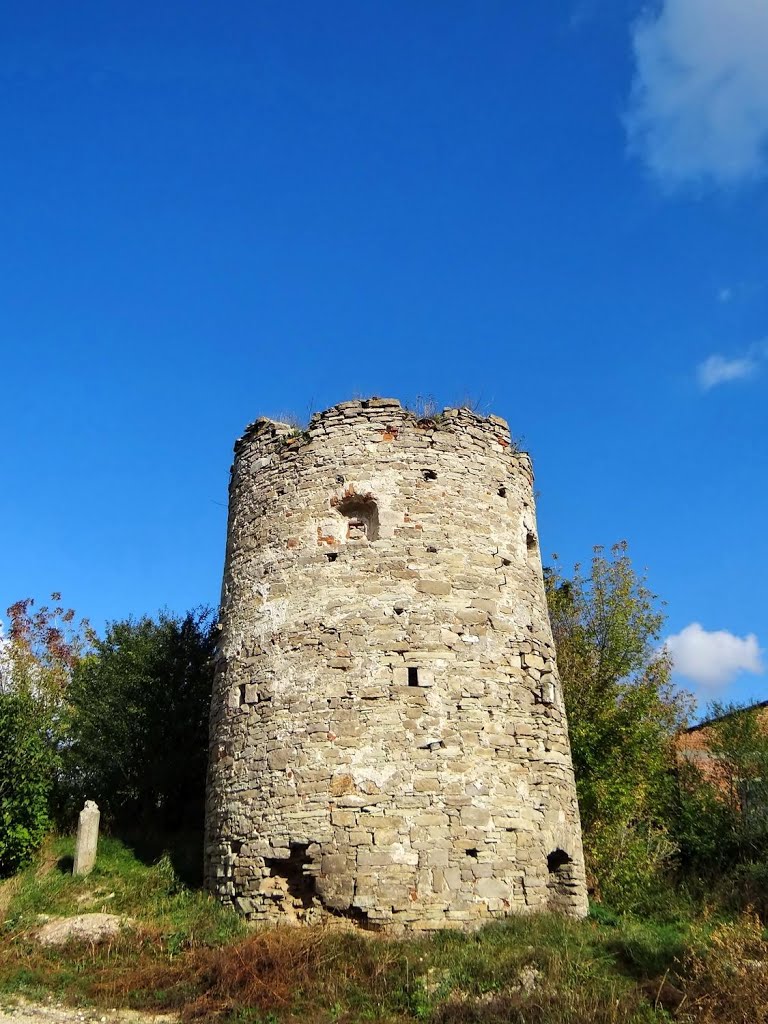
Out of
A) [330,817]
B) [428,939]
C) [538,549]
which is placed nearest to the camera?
[428,939]

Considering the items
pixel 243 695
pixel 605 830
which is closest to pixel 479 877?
pixel 243 695

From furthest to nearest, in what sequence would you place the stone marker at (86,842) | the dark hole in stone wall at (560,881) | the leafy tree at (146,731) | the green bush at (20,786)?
the leafy tree at (146,731), the green bush at (20,786), the stone marker at (86,842), the dark hole in stone wall at (560,881)

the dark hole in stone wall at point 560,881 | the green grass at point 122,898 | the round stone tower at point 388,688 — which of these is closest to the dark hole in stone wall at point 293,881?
the round stone tower at point 388,688

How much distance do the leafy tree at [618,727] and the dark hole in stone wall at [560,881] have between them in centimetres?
303

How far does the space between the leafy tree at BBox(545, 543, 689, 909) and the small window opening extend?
7.03 meters

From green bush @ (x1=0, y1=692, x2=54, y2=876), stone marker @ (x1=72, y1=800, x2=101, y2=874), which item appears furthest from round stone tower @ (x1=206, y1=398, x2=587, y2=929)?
green bush @ (x1=0, y1=692, x2=54, y2=876)

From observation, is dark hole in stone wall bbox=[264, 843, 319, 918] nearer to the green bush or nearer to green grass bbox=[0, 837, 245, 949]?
green grass bbox=[0, 837, 245, 949]

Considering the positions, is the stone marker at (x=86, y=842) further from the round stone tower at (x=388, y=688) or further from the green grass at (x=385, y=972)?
the round stone tower at (x=388, y=688)

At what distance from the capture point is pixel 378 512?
10.9 meters

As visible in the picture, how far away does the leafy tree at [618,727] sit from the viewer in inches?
586

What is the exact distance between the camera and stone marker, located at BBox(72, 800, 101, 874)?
11273 mm

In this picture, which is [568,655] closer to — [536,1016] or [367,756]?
[367,756]

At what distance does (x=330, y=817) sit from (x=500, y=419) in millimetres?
6302

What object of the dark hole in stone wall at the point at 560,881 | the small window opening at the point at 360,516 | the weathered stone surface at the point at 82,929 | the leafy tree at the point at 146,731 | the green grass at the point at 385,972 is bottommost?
the green grass at the point at 385,972
